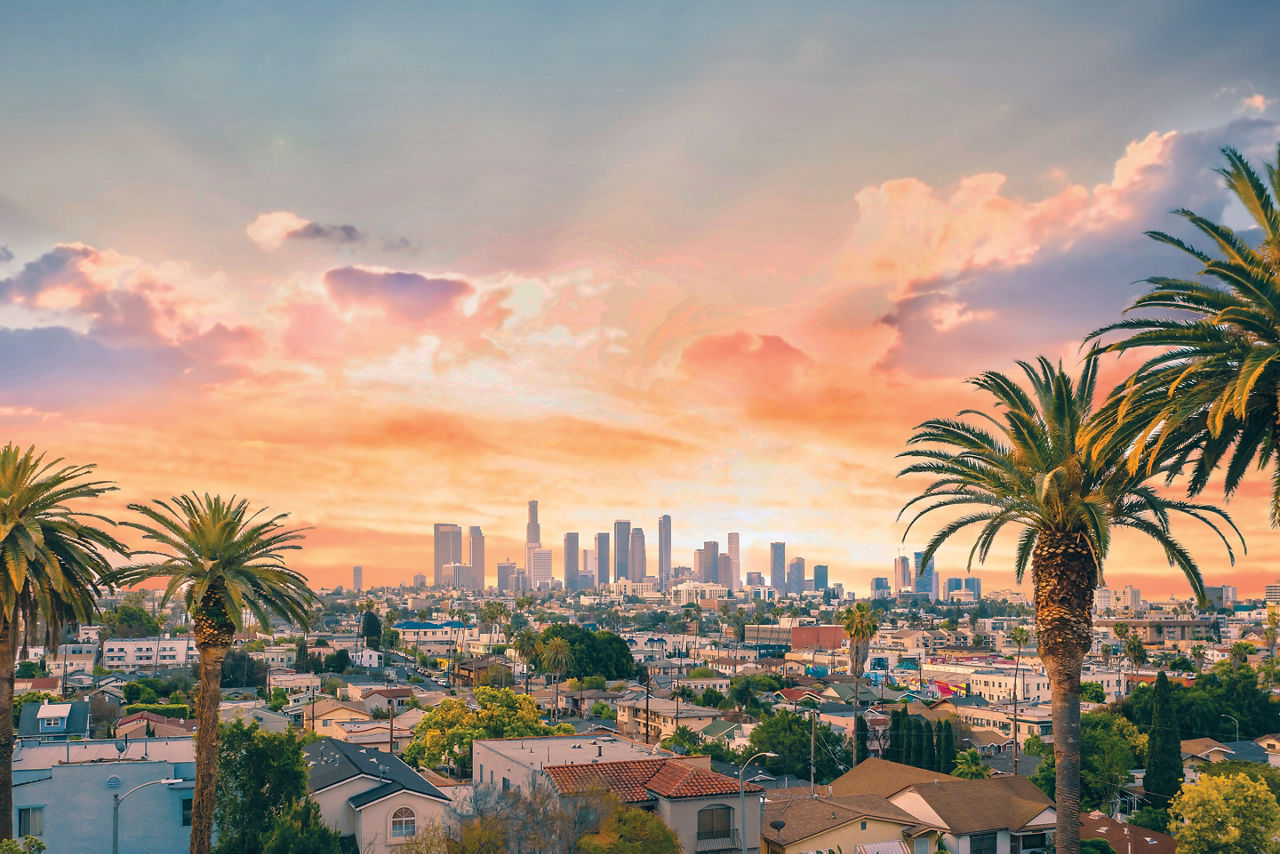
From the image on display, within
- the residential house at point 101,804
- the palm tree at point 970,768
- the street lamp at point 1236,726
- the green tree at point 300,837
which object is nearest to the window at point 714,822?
the green tree at point 300,837

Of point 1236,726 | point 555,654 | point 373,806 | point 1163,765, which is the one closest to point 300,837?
point 373,806

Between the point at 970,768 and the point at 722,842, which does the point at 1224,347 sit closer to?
the point at 722,842

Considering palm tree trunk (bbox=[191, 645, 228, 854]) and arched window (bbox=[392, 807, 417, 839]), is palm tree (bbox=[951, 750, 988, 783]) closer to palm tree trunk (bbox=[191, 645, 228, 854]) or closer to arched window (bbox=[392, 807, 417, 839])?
arched window (bbox=[392, 807, 417, 839])

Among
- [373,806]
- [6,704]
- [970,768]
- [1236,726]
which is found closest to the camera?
[6,704]

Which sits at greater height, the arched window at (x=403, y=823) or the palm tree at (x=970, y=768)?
the arched window at (x=403, y=823)

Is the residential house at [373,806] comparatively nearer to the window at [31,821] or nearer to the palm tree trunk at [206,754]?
the window at [31,821]
